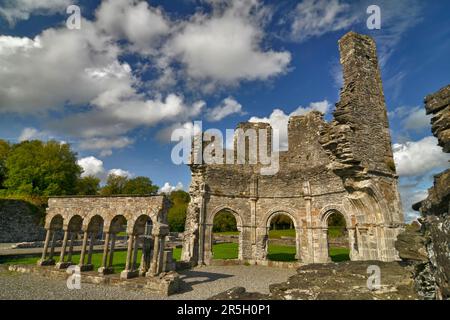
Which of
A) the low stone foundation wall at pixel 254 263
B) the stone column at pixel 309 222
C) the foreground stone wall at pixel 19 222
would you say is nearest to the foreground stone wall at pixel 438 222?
the low stone foundation wall at pixel 254 263

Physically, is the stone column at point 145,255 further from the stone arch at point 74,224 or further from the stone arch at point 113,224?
the stone arch at point 74,224

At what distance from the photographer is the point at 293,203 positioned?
18.8 meters

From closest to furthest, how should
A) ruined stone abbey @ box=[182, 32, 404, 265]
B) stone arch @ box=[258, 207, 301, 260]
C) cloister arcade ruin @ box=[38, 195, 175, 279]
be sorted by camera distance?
ruined stone abbey @ box=[182, 32, 404, 265]
cloister arcade ruin @ box=[38, 195, 175, 279]
stone arch @ box=[258, 207, 301, 260]

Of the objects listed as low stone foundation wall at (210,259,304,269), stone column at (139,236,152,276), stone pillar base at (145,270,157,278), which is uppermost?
stone column at (139,236,152,276)

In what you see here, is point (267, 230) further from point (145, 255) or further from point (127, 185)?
point (127, 185)

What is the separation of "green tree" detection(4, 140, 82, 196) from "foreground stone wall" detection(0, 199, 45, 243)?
7.36m

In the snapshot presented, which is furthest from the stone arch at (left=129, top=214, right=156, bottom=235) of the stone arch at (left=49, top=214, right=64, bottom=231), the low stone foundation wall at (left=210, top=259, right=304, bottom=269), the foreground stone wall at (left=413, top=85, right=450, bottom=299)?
the foreground stone wall at (left=413, top=85, right=450, bottom=299)

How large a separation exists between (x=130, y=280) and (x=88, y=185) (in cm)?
4342

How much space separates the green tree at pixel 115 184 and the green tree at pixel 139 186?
1184mm

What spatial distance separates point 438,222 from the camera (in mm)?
3992

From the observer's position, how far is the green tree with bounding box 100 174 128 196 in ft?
195

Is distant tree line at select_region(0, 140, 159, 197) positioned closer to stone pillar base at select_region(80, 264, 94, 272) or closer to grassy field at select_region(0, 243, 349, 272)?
grassy field at select_region(0, 243, 349, 272)
